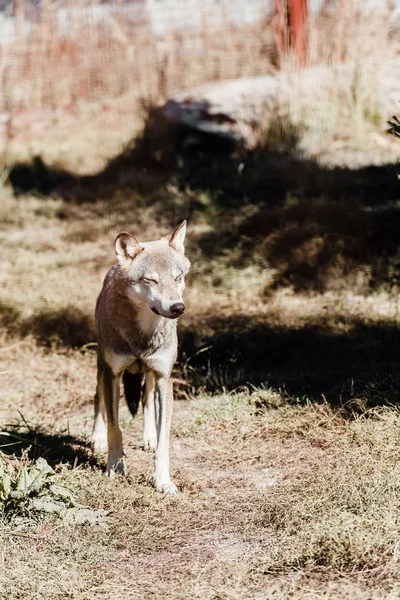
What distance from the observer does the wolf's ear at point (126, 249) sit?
16.4 feet

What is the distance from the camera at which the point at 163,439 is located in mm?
5000

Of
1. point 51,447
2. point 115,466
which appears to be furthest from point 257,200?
point 115,466

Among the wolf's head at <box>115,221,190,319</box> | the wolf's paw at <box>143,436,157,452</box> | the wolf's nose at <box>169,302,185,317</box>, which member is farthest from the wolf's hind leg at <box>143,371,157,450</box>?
the wolf's nose at <box>169,302,185,317</box>

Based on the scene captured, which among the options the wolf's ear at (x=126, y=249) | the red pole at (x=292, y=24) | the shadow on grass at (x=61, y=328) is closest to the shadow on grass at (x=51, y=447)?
the wolf's ear at (x=126, y=249)

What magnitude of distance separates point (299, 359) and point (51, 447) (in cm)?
252

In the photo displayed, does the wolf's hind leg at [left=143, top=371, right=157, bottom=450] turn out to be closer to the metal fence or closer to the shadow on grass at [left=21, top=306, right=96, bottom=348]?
the shadow on grass at [left=21, top=306, right=96, bottom=348]

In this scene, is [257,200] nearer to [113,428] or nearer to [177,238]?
[177,238]

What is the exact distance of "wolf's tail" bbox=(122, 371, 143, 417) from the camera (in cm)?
559

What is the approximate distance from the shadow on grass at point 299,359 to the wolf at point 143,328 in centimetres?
141

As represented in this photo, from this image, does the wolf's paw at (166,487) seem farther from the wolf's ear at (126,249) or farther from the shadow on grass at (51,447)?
the wolf's ear at (126,249)

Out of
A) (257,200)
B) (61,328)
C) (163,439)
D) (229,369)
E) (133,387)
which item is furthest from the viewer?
(257,200)

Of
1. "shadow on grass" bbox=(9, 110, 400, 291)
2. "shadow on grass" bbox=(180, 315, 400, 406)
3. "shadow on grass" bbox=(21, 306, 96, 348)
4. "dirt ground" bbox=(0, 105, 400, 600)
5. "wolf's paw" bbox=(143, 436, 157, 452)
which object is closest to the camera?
"dirt ground" bbox=(0, 105, 400, 600)

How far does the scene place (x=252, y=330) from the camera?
7.92 metres

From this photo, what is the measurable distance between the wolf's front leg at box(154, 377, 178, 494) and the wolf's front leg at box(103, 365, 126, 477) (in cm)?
26
